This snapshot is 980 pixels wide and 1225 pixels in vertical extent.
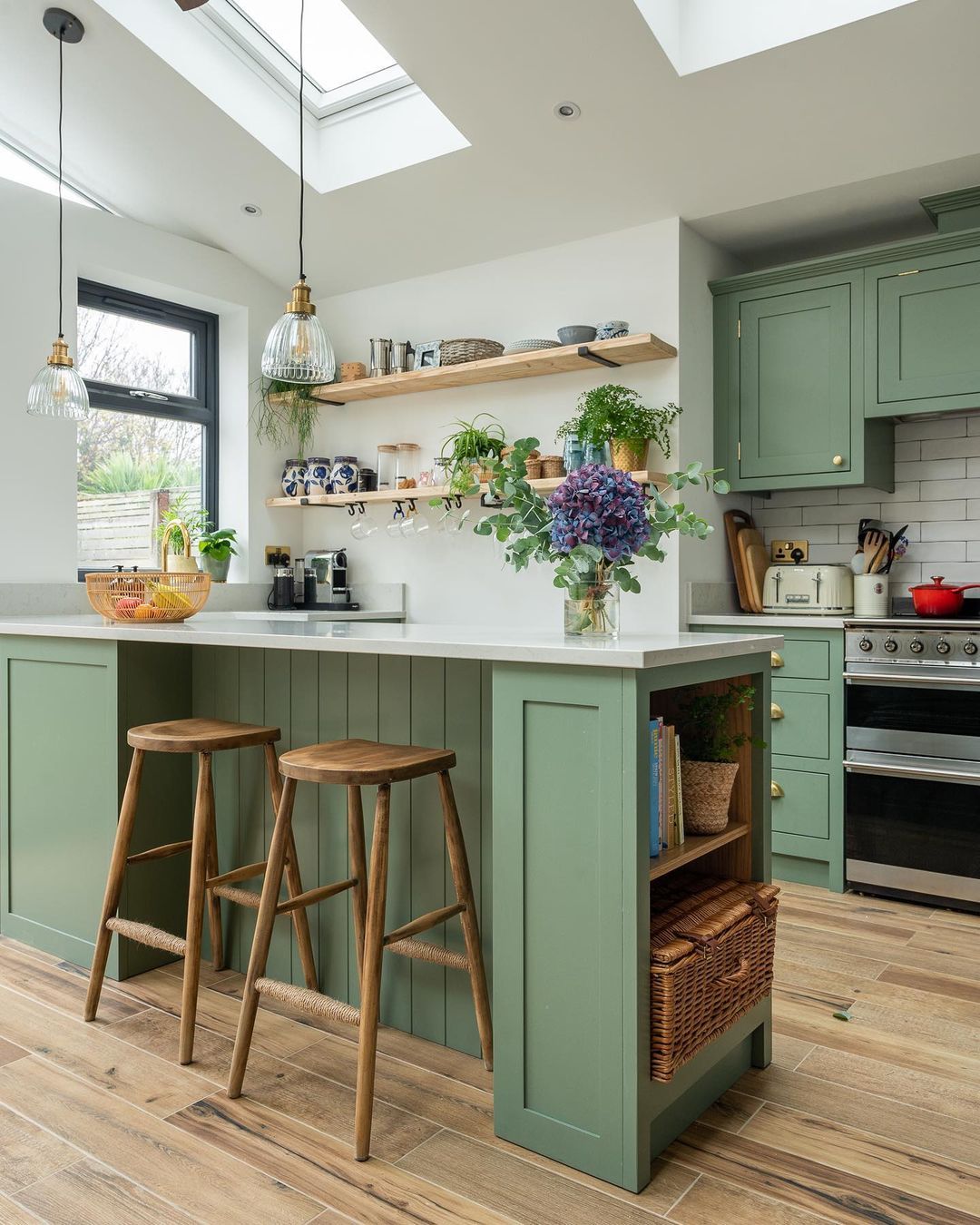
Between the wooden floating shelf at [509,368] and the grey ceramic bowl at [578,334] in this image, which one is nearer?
the wooden floating shelf at [509,368]

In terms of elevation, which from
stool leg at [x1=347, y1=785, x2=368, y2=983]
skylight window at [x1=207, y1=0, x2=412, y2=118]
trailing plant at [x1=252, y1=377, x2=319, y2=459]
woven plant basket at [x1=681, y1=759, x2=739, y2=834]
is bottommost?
stool leg at [x1=347, y1=785, x2=368, y2=983]

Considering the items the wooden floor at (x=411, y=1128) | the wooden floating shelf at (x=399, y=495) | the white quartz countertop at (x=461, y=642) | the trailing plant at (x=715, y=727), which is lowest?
the wooden floor at (x=411, y=1128)

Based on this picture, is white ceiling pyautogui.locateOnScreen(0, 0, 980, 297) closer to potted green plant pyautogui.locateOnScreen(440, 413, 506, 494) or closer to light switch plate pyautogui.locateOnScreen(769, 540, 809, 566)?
potted green plant pyautogui.locateOnScreen(440, 413, 506, 494)

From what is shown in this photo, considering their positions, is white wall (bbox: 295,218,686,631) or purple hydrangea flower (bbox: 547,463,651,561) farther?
white wall (bbox: 295,218,686,631)

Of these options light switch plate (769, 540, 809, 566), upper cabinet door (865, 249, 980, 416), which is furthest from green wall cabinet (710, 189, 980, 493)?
light switch plate (769, 540, 809, 566)

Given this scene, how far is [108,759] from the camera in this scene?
2.58m

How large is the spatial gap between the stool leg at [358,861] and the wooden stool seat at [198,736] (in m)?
0.30

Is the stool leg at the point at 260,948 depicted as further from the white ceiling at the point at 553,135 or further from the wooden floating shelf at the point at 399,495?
the white ceiling at the point at 553,135

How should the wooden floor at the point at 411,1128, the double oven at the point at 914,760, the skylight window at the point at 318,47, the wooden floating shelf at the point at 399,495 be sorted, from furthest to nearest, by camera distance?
the wooden floating shelf at the point at 399,495 < the skylight window at the point at 318,47 < the double oven at the point at 914,760 < the wooden floor at the point at 411,1128

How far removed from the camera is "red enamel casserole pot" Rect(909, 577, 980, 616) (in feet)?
11.2

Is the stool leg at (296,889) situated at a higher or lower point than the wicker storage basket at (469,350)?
lower

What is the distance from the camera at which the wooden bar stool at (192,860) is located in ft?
7.13

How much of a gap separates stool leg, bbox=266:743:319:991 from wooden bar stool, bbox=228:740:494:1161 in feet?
0.85

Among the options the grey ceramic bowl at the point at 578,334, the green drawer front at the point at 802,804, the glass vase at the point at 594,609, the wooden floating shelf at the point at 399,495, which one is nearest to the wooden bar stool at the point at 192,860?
the glass vase at the point at 594,609
